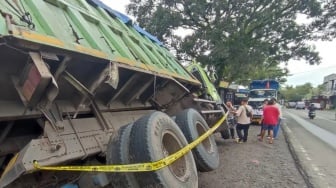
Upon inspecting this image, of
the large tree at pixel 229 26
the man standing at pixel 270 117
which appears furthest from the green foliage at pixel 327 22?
the man standing at pixel 270 117

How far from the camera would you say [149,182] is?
3436 millimetres

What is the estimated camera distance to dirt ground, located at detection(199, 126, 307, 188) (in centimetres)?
591

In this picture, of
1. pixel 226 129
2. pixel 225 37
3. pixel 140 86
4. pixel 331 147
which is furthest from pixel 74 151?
pixel 225 37

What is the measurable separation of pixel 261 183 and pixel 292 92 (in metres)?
117

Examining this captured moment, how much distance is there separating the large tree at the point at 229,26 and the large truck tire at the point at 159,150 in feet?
44.8

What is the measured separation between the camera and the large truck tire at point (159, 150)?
3473 mm

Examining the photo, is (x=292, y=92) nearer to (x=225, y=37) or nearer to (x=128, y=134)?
(x=225, y=37)

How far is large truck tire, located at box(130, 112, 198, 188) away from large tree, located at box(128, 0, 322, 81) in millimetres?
13640

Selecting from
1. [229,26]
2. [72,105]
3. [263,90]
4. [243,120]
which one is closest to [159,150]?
[72,105]

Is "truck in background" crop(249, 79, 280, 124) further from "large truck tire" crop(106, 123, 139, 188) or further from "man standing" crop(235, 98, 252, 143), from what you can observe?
"large truck tire" crop(106, 123, 139, 188)

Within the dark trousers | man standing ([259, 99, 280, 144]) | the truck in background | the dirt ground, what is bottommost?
the dirt ground

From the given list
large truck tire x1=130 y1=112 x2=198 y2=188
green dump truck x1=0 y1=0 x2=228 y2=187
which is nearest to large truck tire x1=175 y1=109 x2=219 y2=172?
green dump truck x1=0 y1=0 x2=228 y2=187

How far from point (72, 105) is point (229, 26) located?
15.2 m

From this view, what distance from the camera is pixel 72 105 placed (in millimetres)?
4031
